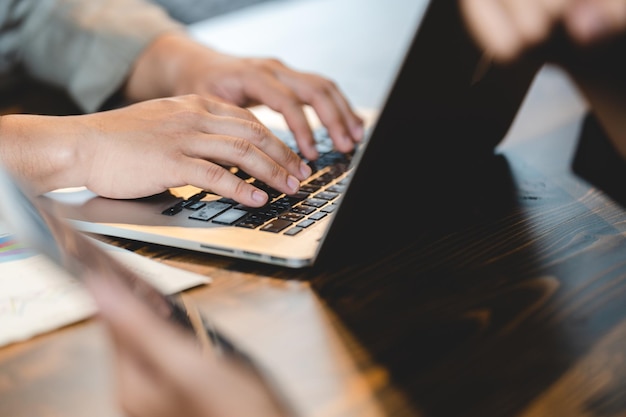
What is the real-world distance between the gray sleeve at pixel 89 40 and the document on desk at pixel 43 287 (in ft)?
1.76

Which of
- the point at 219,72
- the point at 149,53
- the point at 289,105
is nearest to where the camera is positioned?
the point at 289,105

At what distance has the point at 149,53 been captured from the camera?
44.0 inches

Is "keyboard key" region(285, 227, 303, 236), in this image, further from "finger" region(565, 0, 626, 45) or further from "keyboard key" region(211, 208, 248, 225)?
"finger" region(565, 0, 626, 45)

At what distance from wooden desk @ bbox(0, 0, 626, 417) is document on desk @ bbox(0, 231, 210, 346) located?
1 cm

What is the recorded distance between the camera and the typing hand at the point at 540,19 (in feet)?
1.58

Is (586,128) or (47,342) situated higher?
(586,128)

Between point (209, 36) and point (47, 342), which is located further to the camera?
point (209, 36)

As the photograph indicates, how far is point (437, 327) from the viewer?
1.58 feet

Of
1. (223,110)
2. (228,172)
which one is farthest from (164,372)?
(223,110)

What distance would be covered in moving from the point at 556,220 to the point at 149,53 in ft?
2.28

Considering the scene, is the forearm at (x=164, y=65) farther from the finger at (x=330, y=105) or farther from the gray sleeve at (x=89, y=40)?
the finger at (x=330, y=105)

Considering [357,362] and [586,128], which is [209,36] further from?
[357,362]

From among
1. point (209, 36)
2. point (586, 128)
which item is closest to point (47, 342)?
point (586, 128)

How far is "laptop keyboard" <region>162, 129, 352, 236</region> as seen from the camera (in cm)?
61
